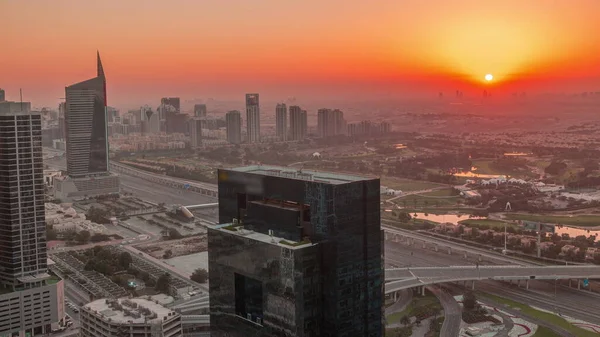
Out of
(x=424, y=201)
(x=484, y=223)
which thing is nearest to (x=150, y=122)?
(x=424, y=201)

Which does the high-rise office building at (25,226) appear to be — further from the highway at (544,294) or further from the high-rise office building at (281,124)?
the high-rise office building at (281,124)

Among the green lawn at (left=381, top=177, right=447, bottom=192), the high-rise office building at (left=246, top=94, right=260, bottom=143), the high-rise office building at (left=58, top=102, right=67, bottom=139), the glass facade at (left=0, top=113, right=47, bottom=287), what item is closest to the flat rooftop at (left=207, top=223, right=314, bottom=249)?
the glass facade at (left=0, top=113, right=47, bottom=287)

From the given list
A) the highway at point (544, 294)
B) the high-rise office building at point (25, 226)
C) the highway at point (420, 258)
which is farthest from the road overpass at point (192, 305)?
the highway at point (420, 258)

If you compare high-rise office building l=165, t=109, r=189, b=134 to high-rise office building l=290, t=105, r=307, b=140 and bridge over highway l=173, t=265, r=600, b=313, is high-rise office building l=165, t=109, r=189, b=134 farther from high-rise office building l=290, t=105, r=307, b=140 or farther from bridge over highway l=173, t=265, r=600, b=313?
bridge over highway l=173, t=265, r=600, b=313

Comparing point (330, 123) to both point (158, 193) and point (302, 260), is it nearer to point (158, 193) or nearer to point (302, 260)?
point (158, 193)

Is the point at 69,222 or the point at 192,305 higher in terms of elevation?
the point at 69,222

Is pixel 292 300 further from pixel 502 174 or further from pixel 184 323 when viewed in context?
pixel 502 174
